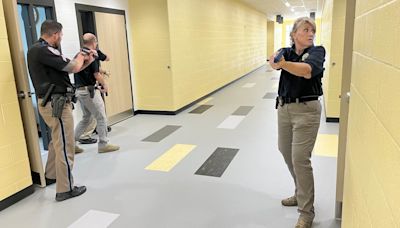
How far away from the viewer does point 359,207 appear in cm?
116

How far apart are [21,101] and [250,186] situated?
2.29 m

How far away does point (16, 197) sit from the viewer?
279 cm

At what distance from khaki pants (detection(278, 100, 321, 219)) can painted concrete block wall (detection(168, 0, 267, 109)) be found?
384cm

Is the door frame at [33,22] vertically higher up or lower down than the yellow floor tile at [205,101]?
higher up

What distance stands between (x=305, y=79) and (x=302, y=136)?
386 millimetres

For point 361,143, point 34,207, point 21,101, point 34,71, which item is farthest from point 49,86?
point 361,143

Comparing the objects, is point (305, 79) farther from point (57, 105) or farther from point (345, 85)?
point (57, 105)

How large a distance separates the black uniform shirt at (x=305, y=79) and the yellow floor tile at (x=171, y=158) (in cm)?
176

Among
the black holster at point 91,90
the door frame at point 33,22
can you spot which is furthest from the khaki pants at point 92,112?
the door frame at point 33,22

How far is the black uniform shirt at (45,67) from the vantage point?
2.64 m

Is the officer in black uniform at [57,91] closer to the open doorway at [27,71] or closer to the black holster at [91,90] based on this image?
the open doorway at [27,71]

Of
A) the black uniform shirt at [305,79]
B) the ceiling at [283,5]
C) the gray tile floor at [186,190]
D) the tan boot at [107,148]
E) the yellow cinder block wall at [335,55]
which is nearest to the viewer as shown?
the black uniform shirt at [305,79]

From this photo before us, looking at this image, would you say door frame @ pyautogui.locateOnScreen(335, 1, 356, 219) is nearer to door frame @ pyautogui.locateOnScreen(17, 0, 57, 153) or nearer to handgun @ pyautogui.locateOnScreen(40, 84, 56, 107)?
handgun @ pyautogui.locateOnScreen(40, 84, 56, 107)

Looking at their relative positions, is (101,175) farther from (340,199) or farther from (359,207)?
(359,207)
